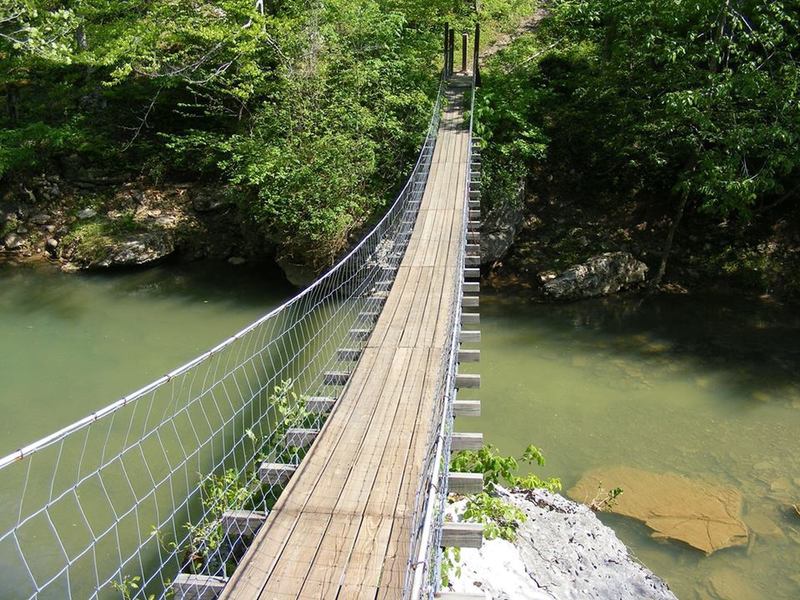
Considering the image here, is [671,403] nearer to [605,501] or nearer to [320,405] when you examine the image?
[605,501]

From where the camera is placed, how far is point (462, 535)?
8.25 ft

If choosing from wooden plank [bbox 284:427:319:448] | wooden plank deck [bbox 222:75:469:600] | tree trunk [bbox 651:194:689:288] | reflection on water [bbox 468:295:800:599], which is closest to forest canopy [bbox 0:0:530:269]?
reflection on water [bbox 468:295:800:599]

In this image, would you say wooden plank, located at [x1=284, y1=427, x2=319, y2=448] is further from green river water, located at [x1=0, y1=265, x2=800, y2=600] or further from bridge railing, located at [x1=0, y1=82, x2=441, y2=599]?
green river water, located at [x1=0, y1=265, x2=800, y2=600]

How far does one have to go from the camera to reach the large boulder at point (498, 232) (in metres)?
8.34

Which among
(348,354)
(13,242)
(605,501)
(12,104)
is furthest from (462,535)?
(12,104)

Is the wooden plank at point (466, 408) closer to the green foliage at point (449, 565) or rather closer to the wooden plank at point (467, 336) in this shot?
the green foliage at point (449, 565)

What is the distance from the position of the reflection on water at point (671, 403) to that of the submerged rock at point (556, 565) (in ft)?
2.07

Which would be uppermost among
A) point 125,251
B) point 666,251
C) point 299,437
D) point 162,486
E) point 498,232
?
point 498,232

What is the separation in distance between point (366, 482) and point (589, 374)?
3956 mm

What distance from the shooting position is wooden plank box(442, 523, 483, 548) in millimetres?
2506

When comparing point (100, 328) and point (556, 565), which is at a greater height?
point (100, 328)

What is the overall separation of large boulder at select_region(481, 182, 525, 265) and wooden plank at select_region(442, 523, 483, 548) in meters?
6.00

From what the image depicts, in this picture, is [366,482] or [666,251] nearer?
[366,482]

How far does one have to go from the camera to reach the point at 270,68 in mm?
9469
